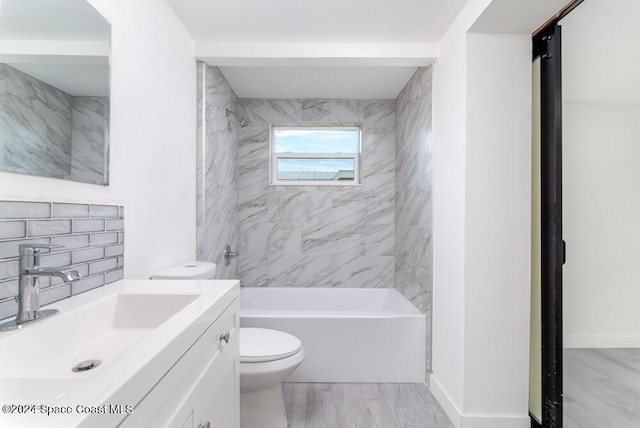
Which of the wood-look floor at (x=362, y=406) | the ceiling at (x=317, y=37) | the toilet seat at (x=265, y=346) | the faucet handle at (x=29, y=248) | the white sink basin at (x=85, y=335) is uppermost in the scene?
the ceiling at (x=317, y=37)

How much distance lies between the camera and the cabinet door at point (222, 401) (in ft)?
3.31

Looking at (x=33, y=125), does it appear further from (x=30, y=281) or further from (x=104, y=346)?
(x=104, y=346)

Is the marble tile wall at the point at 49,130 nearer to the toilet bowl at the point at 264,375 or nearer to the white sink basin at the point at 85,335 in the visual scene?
the white sink basin at the point at 85,335

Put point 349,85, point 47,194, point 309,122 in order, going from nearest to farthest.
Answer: point 47,194
point 349,85
point 309,122

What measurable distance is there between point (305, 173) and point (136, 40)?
7.08ft

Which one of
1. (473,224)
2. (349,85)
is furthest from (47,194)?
(349,85)

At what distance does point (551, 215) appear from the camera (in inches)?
69.6

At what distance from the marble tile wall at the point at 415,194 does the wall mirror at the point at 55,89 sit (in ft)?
6.62

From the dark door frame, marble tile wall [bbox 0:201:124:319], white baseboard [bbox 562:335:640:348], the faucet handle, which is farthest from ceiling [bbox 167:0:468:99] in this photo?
white baseboard [bbox 562:335:640:348]

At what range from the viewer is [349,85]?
311 centimetres

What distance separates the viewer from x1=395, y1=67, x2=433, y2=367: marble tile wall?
2.50 metres

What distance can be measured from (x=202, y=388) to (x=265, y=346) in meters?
0.88

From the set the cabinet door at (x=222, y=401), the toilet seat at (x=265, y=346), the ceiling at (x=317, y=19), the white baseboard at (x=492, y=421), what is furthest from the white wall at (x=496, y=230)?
the cabinet door at (x=222, y=401)

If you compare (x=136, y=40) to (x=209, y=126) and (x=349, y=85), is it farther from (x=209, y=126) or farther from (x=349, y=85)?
(x=349, y=85)
